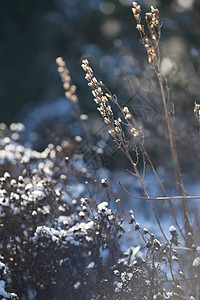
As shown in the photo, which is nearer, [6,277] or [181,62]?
[6,277]

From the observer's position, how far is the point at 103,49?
807 centimetres

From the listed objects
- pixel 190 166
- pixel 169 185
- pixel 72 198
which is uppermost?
pixel 190 166

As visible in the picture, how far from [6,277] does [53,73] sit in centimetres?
711

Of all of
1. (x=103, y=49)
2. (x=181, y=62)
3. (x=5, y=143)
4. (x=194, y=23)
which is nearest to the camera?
(x=5, y=143)

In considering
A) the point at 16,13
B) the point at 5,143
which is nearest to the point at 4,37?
the point at 16,13

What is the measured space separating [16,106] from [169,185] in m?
6.14

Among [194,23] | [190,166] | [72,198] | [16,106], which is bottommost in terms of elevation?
[72,198]

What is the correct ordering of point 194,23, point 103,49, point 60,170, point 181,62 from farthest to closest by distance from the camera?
point 103,49 → point 194,23 → point 181,62 → point 60,170

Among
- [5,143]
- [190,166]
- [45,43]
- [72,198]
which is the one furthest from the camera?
[45,43]

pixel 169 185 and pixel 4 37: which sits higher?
pixel 4 37

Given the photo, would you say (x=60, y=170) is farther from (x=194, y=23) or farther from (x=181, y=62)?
(x=194, y=23)

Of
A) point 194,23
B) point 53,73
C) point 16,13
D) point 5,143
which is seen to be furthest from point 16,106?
point 5,143

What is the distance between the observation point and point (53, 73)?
28.7ft

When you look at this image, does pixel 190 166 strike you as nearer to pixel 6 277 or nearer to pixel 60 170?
pixel 60 170
